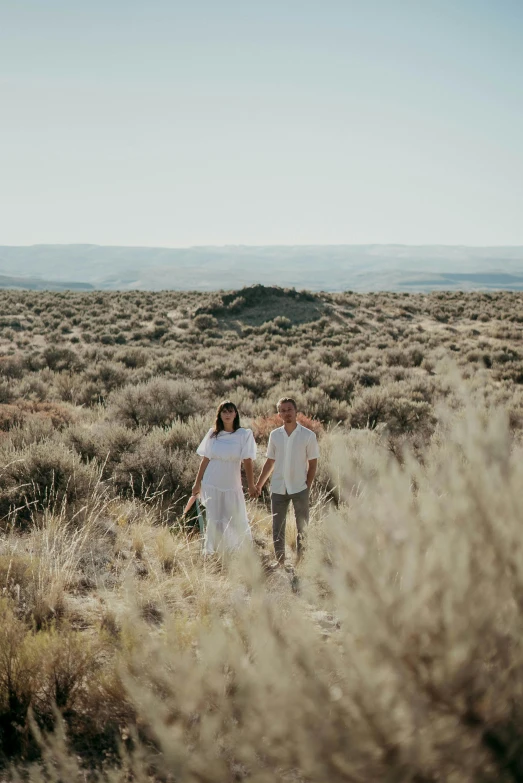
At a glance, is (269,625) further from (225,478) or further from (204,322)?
(204,322)

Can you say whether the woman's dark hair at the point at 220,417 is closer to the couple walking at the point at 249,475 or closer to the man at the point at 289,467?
the couple walking at the point at 249,475

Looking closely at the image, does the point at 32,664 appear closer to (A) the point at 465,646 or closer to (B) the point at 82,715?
(B) the point at 82,715

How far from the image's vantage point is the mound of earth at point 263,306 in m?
31.7

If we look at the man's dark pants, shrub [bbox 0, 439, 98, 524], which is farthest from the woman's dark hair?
shrub [bbox 0, 439, 98, 524]

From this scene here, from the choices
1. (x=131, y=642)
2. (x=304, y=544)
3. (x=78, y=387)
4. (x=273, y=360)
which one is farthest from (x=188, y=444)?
(x=273, y=360)

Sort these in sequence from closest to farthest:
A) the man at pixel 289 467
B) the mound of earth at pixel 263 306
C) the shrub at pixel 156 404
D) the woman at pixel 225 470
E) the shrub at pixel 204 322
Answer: the man at pixel 289 467 → the woman at pixel 225 470 → the shrub at pixel 156 404 → the shrub at pixel 204 322 → the mound of earth at pixel 263 306

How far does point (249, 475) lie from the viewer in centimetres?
600

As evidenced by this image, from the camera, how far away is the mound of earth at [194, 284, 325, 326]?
31.7 m

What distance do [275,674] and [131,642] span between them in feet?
5.72

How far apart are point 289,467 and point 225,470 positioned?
0.79 metres

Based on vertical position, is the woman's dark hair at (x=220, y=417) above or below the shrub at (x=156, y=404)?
above

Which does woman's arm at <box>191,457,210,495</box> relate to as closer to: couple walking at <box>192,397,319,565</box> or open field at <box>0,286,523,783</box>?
couple walking at <box>192,397,319,565</box>

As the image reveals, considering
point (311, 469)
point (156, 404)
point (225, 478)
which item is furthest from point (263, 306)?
point (311, 469)

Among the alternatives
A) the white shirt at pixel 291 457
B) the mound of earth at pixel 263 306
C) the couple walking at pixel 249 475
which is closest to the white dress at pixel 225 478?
the couple walking at pixel 249 475
